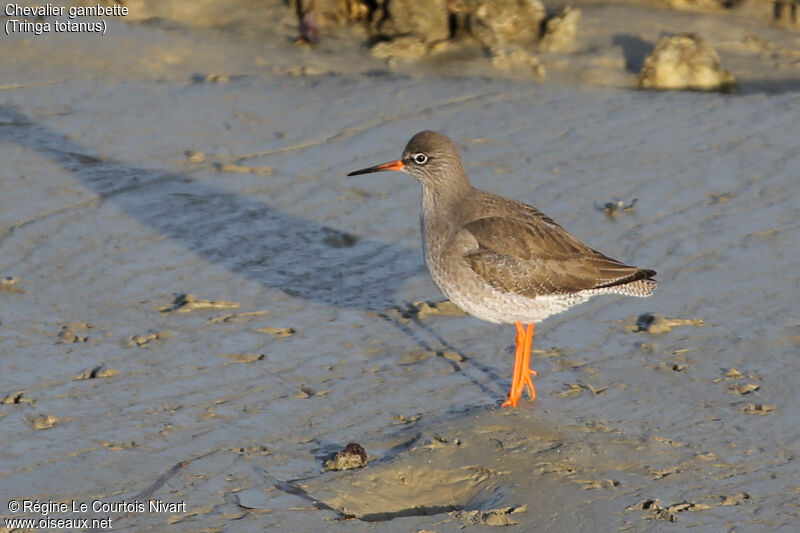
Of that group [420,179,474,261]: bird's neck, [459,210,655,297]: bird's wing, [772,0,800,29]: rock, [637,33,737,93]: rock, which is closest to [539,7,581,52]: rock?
[637,33,737,93]: rock

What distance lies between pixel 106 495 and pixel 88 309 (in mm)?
2169

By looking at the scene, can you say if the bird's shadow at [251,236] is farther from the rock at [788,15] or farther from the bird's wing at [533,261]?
the rock at [788,15]

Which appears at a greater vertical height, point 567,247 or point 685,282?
point 567,247

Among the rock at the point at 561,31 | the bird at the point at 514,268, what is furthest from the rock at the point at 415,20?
the bird at the point at 514,268

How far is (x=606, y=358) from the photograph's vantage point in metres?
6.89

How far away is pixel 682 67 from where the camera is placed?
10719 mm

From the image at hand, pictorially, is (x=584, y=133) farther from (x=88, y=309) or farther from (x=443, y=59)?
(x=88, y=309)

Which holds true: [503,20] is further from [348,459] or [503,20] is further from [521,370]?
[348,459]

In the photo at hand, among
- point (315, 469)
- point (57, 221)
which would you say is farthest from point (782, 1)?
point (315, 469)

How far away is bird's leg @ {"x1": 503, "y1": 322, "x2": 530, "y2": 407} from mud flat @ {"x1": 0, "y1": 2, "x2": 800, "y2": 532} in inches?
4.3

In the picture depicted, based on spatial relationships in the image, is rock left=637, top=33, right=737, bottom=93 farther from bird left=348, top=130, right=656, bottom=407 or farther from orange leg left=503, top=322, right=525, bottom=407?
orange leg left=503, top=322, right=525, bottom=407

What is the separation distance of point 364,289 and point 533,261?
1.54 m

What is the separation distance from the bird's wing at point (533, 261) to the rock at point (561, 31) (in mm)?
4842

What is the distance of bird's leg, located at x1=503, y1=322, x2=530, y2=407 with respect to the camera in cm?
642
